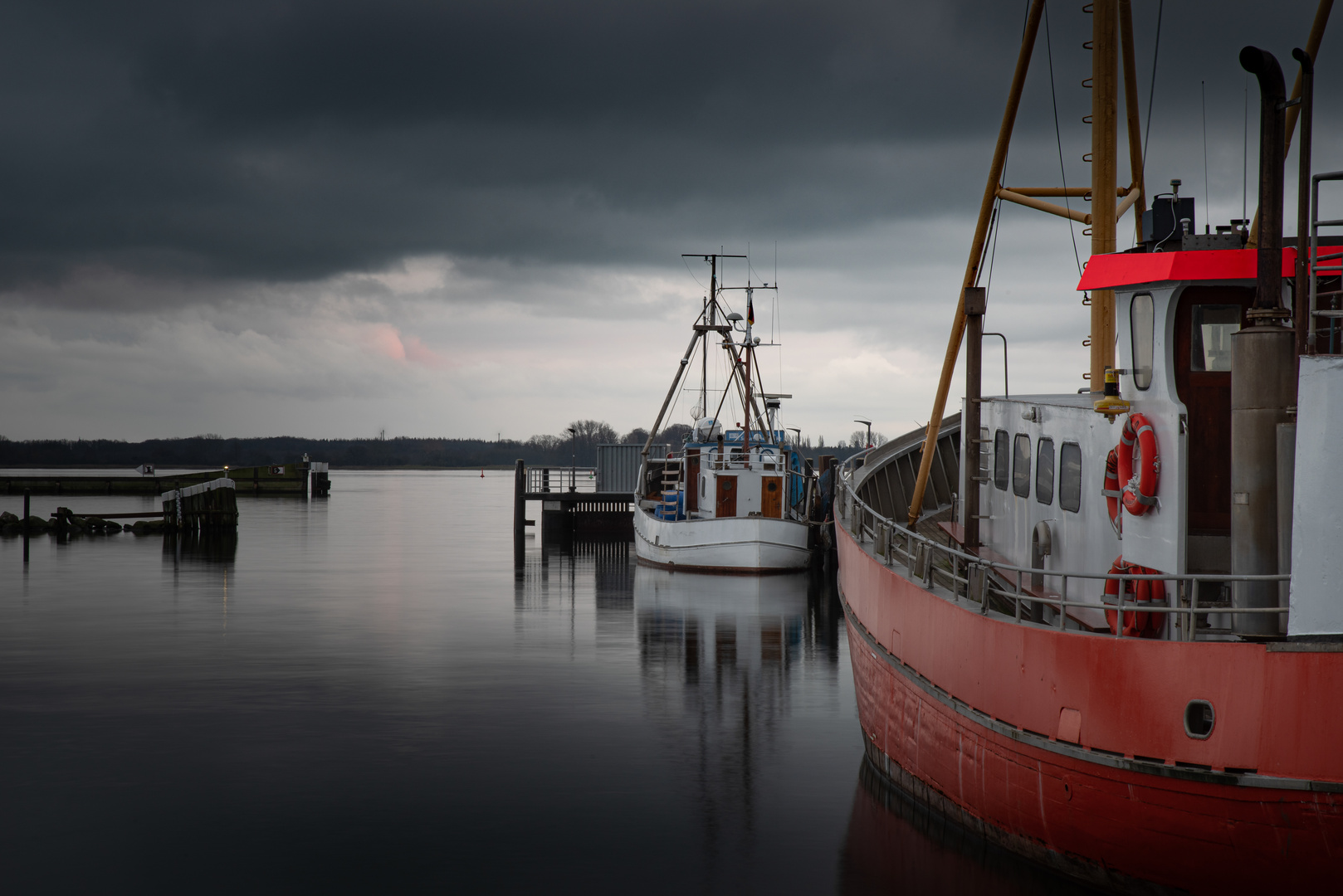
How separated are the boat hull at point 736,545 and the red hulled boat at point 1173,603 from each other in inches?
898

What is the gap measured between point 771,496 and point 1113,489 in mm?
27887

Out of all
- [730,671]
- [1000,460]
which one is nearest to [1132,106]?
[1000,460]

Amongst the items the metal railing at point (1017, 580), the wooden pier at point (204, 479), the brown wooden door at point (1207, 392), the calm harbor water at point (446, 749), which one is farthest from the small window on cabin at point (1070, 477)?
the wooden pier at point (204, 479)

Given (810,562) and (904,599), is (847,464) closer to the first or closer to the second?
(904,599)

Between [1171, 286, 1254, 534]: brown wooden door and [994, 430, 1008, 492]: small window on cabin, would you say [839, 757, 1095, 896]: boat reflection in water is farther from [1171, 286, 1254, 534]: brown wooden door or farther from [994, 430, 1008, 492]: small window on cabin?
[994, 430, 1008, 492]: small window on cabin

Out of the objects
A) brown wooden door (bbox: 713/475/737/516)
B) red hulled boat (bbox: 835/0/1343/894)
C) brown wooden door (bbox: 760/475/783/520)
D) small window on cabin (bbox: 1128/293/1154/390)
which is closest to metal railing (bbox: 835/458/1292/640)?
red hulled boat (bbox: 835/0/1343/894)

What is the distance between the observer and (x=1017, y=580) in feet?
33.1

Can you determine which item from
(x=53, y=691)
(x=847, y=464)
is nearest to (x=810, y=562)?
(x=847, y=464)

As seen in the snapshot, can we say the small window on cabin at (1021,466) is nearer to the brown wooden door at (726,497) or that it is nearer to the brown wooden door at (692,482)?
the brown wooden door at (726,497)

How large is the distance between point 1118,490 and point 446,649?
17.9 meters

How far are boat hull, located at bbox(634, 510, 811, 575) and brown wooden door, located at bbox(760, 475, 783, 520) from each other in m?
1.24

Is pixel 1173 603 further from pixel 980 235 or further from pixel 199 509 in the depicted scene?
pixel 199 509

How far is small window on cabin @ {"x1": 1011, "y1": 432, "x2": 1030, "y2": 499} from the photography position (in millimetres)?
12492

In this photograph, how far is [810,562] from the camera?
3747 centimetres
